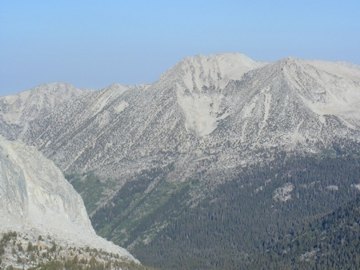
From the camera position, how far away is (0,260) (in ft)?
650

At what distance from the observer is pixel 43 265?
649 ft

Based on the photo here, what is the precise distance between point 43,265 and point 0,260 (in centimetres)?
1016
